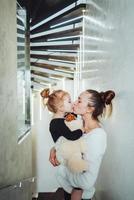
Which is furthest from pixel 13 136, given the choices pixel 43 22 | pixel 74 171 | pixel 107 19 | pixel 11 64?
pixel 43 22

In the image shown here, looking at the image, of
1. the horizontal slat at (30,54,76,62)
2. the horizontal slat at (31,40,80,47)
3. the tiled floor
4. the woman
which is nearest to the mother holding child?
the woman

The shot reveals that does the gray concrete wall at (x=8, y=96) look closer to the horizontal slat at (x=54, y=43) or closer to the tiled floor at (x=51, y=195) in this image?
the tiled floor at (x=51, y=195)

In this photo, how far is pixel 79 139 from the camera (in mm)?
2139

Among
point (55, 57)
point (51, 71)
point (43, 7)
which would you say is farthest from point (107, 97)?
point (51, 71)

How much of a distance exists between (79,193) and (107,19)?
1731 millimetres

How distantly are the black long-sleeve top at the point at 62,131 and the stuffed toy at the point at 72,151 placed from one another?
0.11ft

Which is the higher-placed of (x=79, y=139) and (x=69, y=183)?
(x=79, y=139)

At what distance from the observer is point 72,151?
2145 millimetres

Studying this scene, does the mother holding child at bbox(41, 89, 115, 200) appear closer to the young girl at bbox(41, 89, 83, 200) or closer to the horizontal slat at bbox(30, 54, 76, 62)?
the young girl at bbox(41, 89, 83, 200)

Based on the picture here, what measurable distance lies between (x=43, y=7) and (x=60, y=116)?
3828 mm

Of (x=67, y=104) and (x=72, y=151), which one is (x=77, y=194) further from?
(x=67, y=104)

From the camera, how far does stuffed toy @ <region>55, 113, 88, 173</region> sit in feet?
6.87

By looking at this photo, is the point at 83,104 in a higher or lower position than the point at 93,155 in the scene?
higher

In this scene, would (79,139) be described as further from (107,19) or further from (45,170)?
(45,170)
